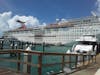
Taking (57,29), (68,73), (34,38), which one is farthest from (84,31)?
(68,73)

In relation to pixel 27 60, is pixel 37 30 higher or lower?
higher

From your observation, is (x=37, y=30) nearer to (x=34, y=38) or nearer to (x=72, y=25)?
(x=34, y=38)

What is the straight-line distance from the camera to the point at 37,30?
96.9m

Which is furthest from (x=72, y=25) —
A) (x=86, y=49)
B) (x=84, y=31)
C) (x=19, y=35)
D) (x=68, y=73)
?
(x=68, y=73)

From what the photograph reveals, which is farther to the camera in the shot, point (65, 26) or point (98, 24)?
point (65, 26)

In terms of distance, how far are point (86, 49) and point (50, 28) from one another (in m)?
56.1

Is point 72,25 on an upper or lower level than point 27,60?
upper

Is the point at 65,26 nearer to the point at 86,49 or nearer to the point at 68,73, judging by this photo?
the point at 86,49

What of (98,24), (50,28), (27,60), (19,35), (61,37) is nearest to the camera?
(27,60)

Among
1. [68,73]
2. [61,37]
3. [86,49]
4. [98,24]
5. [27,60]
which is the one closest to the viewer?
[27,60]

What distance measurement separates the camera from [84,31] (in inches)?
3078

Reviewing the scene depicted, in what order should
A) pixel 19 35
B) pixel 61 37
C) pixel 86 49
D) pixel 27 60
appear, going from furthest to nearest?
pixel 19 35 < pixel 61 37 < pixel 86 49 < pixel 27 60

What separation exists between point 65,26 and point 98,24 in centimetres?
1592

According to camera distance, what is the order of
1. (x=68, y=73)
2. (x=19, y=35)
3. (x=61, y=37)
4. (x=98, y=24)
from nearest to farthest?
(x=68, y=73) → (x=98, y=24) → (x=61, y=37) → (x=19, y=35)
